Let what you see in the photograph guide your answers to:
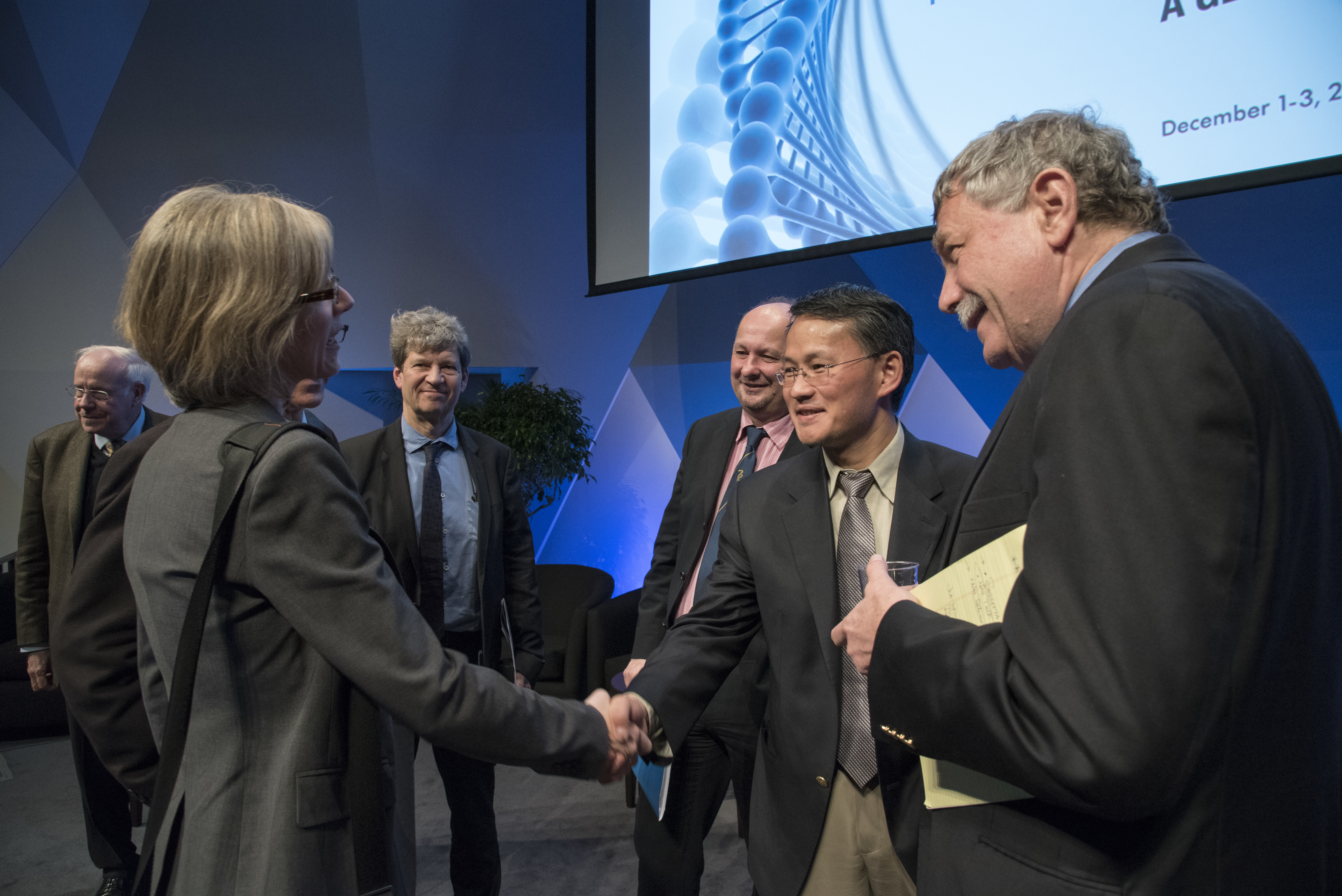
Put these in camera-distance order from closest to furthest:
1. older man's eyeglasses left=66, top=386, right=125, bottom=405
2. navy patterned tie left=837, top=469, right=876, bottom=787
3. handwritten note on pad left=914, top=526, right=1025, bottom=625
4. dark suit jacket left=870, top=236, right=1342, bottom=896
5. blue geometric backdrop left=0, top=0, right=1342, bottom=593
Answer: dark suit jacket left=870, top=236, right=1342, bottom=896 < handwritten note on pad left=914, top=526, right=1025, bottom=625 < navy patterned tie left=837, top=469, right=876, bottom=787 < older man's eyeglasses left=66, top=386, right=125, bottom=405 < blue geometric backdrop left=0, top=0, right=1342, bottom=593

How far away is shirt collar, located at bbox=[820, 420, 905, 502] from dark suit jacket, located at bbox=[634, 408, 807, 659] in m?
0.63

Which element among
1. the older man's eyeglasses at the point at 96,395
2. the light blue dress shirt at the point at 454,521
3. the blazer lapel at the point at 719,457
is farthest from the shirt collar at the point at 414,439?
the older man's eyeglasses at the point at 96,395

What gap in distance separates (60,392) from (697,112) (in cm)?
463

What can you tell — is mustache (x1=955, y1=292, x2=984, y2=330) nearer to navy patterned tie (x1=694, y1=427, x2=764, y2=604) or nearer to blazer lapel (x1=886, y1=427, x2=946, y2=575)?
blazer lapel (x1=886, y1=427, x2=946, y2=575)

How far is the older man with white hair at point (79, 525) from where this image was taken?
287 centimetres

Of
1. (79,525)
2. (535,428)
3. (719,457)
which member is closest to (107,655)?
(719,457)

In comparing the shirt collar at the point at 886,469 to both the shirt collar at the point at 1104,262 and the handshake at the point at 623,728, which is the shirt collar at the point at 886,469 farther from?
the shirt collar at the point at 1104,262

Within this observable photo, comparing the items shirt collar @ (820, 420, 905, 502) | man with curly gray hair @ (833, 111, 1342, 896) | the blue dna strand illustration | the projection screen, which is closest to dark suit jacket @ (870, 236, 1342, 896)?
man with curly gray hair @ (833, 111, 1342, 896)

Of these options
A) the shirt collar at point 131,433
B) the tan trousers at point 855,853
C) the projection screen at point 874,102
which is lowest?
the tan trousers at point 855,853

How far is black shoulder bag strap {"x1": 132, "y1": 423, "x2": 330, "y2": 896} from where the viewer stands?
1027mm

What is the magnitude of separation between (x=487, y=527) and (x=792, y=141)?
2.19 m

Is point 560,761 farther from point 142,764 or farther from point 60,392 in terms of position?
point 60,392

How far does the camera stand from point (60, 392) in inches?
211

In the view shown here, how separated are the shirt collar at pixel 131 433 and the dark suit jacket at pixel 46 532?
0.09 m
